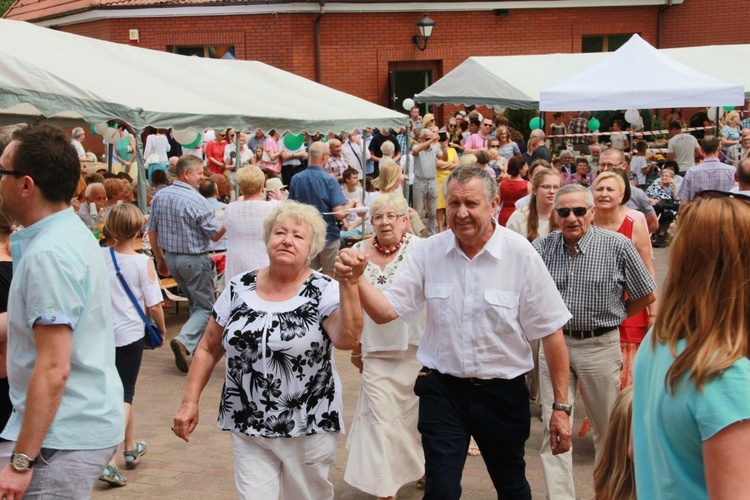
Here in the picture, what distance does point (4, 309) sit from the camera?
11.7 feet

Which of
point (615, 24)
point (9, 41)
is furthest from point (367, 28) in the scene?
point (9, 41)

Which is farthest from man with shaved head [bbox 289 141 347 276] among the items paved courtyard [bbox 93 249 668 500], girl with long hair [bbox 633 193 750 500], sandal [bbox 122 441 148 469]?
girl with long hair [bbox 633 193 750 500]

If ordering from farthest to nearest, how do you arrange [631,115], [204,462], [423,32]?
[423,32] < [631,115] < [204,462]

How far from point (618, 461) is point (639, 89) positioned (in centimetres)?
1055

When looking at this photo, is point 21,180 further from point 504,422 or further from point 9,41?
point 9,41

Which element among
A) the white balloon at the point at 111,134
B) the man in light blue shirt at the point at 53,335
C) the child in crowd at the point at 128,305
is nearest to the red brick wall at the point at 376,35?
the white balloon at the point at 111,134

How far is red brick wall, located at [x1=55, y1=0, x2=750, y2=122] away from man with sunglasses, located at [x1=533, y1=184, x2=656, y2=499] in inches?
759

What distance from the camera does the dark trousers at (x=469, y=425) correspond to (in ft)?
13.5

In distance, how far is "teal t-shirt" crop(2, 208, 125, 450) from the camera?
2.95 m

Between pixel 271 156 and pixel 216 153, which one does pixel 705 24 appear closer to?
pixel 271 156

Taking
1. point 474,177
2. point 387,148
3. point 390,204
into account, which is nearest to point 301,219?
point 474,177

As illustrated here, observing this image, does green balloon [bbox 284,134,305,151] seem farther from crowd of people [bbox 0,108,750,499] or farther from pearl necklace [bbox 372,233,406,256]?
pearl necklace [bbox 372,233,406,256]

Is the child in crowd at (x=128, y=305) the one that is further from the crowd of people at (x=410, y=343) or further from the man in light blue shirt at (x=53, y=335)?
the man in light blue shirt at (x=53, y=335)

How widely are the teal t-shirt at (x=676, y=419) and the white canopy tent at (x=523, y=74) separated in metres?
13.7
